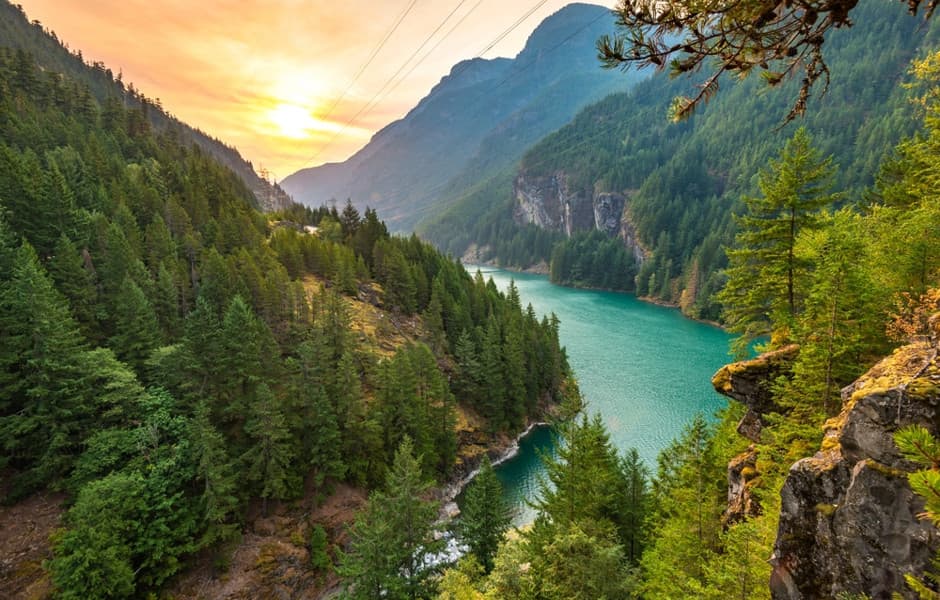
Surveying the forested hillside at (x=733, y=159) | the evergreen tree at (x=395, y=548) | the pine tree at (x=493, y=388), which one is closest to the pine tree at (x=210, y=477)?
the evergreen tree at (x=395, y=548)

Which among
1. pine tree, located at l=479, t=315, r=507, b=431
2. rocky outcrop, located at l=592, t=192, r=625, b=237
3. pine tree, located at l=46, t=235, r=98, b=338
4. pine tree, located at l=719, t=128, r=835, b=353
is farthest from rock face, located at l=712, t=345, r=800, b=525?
rocky outcrop, located at l=592, t=192, r=625, b=237

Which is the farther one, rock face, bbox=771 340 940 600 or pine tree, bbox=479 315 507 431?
pine tree, bbox=479 315 507 431

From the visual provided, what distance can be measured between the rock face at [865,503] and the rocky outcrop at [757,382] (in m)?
6.05

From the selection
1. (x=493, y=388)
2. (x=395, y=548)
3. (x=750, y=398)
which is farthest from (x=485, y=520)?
(x=493, y=388)

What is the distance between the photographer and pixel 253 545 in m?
28.6

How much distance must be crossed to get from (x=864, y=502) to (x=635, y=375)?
57.7 meters

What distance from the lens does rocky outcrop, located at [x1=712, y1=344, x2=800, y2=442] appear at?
589 inches

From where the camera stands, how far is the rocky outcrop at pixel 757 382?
14953 mm

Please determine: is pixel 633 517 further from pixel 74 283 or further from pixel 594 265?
pixel 594 265

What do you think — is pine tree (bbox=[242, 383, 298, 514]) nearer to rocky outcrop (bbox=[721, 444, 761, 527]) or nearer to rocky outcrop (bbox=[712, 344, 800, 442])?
rocky outcrop (bbox=[721, 444, 761, 527])

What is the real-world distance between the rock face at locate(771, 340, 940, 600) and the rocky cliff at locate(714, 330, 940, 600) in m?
0.02

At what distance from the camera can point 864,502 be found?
7715 mm

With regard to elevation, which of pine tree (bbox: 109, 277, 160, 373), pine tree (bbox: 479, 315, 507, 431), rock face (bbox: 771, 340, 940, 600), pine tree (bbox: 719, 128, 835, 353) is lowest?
pine tree (bbox: 479, 315, 507, 431)

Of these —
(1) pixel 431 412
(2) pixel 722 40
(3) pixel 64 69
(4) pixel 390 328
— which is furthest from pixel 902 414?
(3) pixel 64 69
